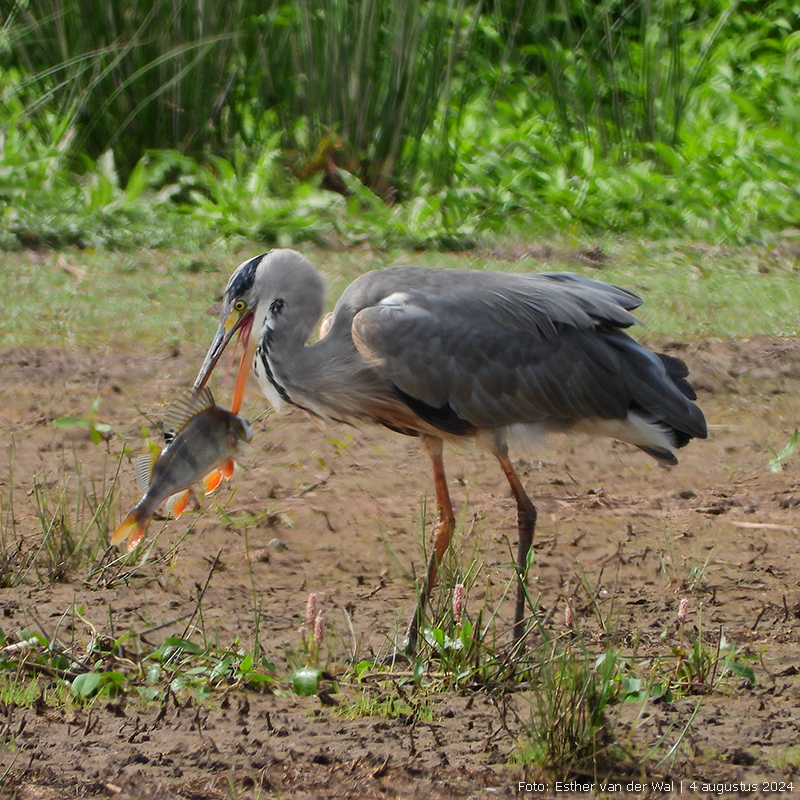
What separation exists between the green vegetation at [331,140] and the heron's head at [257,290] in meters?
3.00

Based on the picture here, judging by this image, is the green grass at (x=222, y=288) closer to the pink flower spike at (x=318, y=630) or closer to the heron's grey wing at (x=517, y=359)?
the heron's grey wing at (x=517, y=359)

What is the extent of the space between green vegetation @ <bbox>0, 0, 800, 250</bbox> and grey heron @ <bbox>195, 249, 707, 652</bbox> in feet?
9.99

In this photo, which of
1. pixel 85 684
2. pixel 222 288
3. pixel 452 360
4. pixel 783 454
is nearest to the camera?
pixel 85 684

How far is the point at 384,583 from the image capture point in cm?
450

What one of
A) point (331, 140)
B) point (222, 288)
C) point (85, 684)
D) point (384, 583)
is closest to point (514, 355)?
point (384, 583)

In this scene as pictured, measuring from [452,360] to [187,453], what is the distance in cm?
126

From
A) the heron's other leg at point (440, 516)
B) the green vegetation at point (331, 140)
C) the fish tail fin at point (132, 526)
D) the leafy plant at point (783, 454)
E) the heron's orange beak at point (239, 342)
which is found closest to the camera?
the fish tail fin at point (132, 526)

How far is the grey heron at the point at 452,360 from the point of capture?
4.44 m

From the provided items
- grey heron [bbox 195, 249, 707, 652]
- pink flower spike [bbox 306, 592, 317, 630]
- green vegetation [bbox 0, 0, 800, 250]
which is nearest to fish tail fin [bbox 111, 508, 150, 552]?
pink flower spike [bbox 306, 592, 317, 630]

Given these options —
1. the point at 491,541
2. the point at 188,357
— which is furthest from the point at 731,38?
the point at 491,541

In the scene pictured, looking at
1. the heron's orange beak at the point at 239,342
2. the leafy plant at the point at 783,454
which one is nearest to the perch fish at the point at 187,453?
the heron's orange beak at the point at 239,342

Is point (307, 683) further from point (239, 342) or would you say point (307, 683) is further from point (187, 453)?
point (239, 342)

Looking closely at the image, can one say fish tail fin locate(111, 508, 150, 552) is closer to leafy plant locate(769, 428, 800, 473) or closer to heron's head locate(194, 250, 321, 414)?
heron's head locate(194, 250, 321, 414)

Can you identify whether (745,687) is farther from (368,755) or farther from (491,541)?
(491,541)
